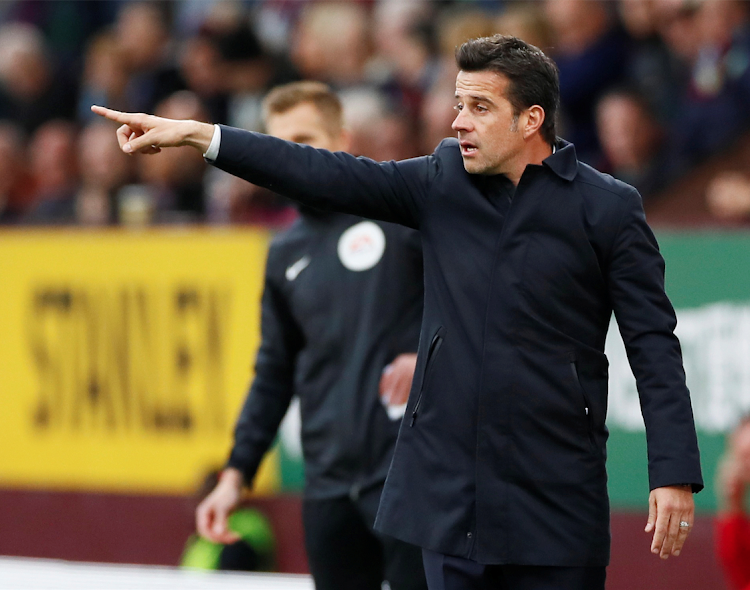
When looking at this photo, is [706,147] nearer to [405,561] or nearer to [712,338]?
[712,338]

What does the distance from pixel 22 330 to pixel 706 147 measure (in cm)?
420

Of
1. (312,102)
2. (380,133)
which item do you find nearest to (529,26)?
(380,133)

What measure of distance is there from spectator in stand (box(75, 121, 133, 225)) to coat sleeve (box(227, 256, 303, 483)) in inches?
177

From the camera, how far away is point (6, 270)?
7.63 m

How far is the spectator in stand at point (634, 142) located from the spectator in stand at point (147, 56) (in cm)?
403

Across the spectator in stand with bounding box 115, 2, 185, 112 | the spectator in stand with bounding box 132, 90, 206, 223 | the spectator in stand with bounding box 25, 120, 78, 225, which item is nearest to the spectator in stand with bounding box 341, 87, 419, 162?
the spectator in stand with bounding box 132, 90, 206, 223

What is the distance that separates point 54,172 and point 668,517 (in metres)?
7.39

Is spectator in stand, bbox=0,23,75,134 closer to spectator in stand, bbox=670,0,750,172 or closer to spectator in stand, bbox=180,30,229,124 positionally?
spectator in stand, bbox=180,30,229,124

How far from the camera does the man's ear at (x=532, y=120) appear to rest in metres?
3.10

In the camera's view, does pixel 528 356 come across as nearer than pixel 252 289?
Yes

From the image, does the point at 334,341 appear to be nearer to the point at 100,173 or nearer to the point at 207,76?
the point at 100,173

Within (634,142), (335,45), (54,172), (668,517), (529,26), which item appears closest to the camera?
(668,517)

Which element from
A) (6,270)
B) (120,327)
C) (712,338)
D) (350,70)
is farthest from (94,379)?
(712,338)

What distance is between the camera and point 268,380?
432 centimetres
